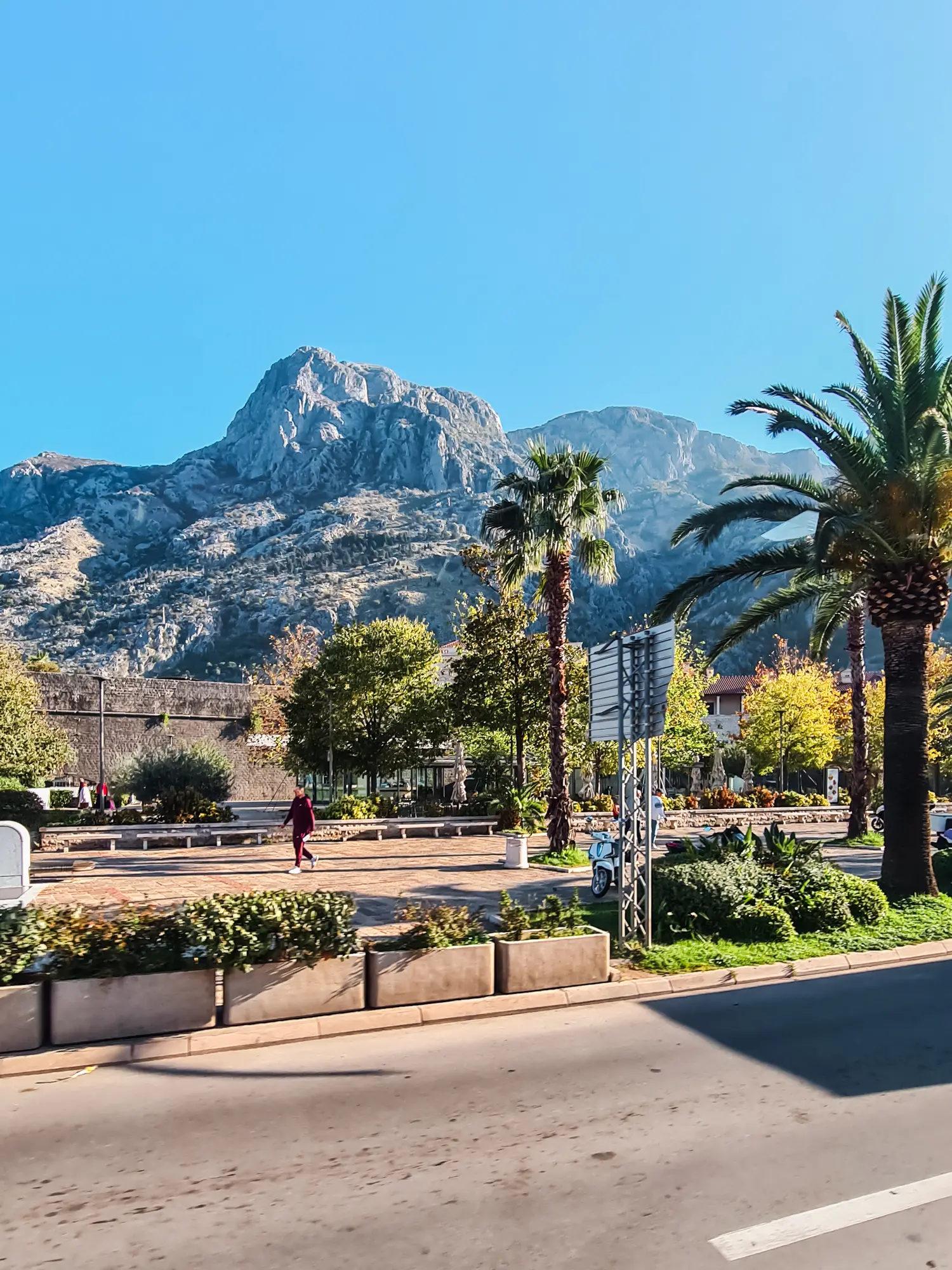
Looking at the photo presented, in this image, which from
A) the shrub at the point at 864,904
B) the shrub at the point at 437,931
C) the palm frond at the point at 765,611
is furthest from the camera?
the palm frond at the point at 765,611

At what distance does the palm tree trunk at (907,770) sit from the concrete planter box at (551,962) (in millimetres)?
6378

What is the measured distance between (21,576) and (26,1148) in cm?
13542

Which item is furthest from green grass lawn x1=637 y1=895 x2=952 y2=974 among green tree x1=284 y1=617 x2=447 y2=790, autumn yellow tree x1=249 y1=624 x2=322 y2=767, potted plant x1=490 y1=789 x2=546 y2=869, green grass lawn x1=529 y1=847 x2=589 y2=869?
autumn yellow tree x1=249 y1=624 x2=322 y2=767

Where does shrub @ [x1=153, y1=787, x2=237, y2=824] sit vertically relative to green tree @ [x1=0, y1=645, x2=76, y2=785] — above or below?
below

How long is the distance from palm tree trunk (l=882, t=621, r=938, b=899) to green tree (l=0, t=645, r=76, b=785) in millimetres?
25698

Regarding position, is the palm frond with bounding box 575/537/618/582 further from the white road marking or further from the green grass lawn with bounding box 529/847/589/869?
the white road marking

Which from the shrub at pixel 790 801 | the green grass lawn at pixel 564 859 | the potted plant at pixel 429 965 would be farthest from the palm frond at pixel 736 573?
the shrub at pixel 790 801

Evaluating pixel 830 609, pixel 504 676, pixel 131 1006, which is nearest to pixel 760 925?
pixel 131 1006

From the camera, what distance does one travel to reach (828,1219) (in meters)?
4.55

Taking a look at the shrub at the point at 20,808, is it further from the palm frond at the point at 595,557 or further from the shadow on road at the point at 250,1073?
the shadow on road at the point at 250,1073

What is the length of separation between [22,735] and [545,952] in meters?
26.2

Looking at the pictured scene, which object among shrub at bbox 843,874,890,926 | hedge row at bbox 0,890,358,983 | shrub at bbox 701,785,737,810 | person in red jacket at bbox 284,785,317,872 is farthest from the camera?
shrub at bbox 701,785,737,810

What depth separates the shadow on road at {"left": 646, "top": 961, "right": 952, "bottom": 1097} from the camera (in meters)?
6.76

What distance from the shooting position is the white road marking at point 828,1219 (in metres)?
4.30
